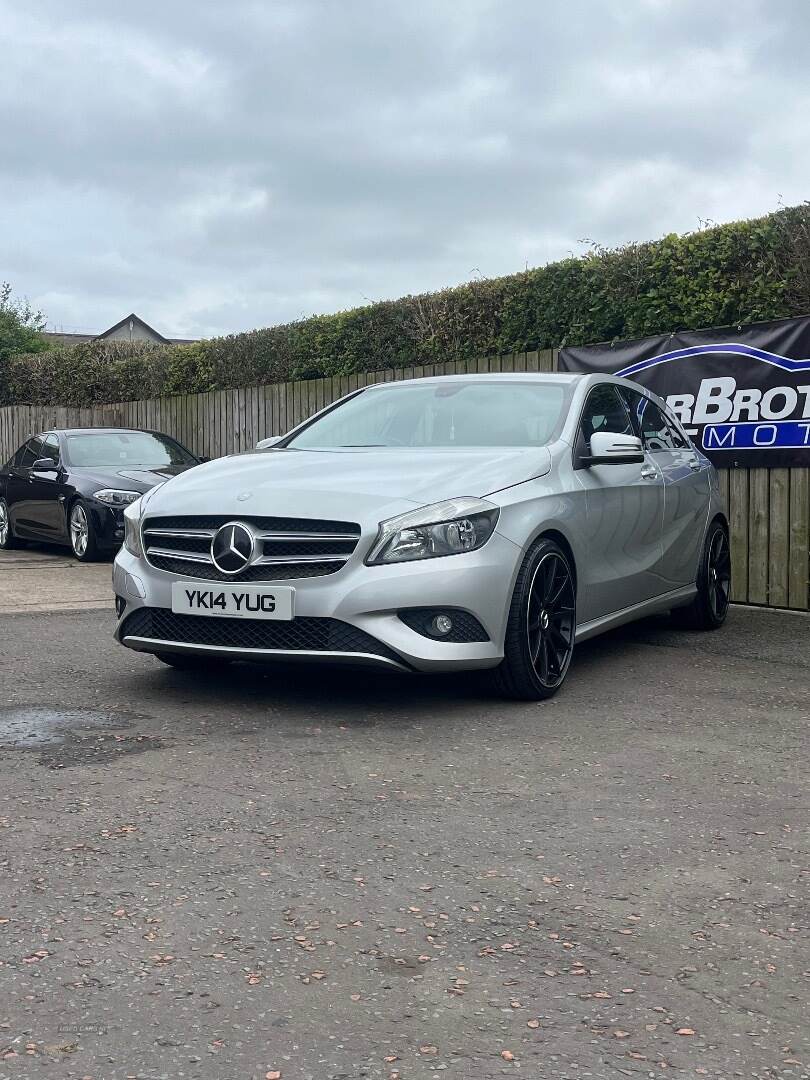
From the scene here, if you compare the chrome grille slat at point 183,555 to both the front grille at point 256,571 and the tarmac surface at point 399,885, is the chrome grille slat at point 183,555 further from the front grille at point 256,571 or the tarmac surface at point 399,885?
the tarmac surface at point 399,885

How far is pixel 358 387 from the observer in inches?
533

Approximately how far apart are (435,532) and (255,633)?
880 mm

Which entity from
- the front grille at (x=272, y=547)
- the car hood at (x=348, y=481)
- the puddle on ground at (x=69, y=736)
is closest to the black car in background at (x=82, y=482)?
the car hood at (x=348, y=481)

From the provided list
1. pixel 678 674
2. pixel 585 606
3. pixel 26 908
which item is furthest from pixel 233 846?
pixel 678 674

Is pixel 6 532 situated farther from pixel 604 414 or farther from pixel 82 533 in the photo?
pixel 604 414

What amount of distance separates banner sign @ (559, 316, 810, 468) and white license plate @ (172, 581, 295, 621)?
5296 millimetres

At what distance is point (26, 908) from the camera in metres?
3.17

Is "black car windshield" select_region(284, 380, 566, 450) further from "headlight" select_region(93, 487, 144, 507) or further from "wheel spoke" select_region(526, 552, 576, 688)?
"headlight" select_region(93, 487, 144, 507)

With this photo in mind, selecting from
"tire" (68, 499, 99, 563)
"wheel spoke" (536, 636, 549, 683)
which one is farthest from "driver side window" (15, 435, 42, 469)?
"wheel spoke" (536, 636, 549, 683)

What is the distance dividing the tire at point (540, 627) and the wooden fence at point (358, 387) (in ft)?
13.2

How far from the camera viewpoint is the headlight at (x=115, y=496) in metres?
12.8

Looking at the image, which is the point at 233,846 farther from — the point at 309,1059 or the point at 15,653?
the point at 15,653

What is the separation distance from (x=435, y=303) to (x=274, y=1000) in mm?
10584

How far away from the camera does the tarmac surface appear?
252 centimetres
